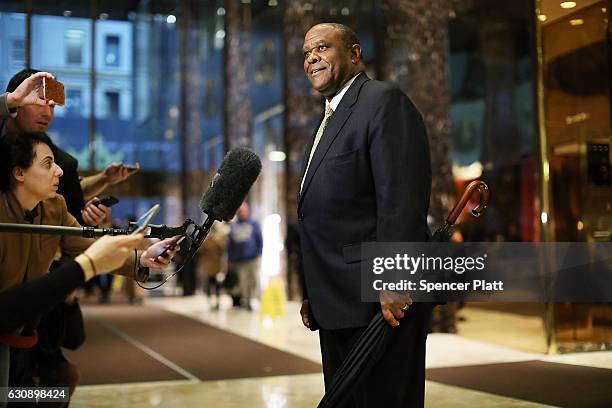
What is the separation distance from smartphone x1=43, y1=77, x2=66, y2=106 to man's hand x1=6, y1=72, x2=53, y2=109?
0.01m

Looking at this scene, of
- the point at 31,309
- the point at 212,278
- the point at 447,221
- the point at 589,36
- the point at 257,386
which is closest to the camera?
the point at 31,309

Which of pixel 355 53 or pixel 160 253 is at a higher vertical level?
pixel 355 53

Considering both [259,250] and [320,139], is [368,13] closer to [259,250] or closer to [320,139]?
[259,250]

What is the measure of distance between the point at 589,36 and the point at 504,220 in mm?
4211

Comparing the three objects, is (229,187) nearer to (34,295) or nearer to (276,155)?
(34,295)

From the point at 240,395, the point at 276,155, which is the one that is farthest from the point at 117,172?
the point at 276,155

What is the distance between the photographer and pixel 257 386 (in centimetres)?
408

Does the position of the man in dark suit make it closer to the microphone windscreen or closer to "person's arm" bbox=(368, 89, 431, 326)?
"person's arm" bbox=(368, 89, 431, 326)

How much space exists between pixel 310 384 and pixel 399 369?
7.21 ft

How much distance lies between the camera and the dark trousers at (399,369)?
78.4 inches

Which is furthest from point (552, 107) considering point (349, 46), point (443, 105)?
point (349, 46)

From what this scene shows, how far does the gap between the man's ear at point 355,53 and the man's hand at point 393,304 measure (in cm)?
69

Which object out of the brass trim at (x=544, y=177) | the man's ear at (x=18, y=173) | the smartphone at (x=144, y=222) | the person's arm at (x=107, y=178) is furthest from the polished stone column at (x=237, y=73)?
the smartphone at (x=144, y=222)

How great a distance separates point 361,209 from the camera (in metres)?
2.02
